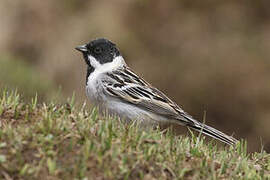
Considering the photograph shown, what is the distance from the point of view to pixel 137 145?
552 cm

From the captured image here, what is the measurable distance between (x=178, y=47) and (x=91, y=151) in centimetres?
949

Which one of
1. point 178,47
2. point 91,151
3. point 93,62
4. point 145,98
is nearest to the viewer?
point 91,151

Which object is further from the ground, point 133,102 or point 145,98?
point 145,98

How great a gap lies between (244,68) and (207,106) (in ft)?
3.89

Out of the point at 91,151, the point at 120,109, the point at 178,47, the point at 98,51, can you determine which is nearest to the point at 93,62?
the point at 98,51

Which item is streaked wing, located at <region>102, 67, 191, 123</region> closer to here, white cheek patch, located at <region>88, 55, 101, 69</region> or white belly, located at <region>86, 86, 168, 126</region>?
white belly, located at <region>86, 86, 168, 126</region>

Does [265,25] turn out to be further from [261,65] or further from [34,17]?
[34,17]

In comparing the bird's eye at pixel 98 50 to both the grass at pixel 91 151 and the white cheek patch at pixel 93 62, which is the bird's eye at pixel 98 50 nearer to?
the white cheek patch at pixel 93 62

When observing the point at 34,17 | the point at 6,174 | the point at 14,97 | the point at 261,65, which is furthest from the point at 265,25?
the point at 6,174

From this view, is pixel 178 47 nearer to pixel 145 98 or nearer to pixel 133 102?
pixel 145 98

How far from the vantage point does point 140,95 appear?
322 inches

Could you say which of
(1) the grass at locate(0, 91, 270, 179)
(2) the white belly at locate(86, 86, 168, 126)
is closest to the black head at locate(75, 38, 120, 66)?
(2) the white belly at locate(86, 86, 168, 126)

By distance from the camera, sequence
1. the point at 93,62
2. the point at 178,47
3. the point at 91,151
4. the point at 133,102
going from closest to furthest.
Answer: the point at 91,151 < the point at 133,102 < the point at 93,62 < the point at 178,47

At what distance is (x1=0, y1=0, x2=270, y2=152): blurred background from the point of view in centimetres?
1391
